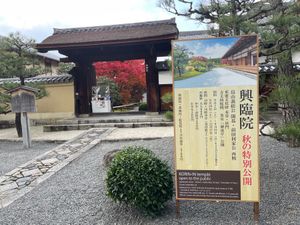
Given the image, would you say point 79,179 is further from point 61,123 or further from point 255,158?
point 61,123

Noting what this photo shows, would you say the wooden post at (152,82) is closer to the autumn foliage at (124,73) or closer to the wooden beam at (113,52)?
the wooden beam at (113,52)

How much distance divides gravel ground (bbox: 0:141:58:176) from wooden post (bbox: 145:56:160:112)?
414 cm

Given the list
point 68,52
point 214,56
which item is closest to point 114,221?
point 214,56

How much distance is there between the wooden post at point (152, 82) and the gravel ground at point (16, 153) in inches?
163

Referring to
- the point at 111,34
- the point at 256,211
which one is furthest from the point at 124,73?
the point at 256,211

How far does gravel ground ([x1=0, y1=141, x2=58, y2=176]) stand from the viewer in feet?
21.9

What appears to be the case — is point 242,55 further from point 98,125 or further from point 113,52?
point 113,52

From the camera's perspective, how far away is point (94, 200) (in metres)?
3.72

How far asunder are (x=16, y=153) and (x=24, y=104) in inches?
57.6

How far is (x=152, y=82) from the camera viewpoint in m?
11.2

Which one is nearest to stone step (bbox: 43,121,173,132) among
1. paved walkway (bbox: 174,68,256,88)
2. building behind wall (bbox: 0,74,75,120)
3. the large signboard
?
building behind wall (bbox: 0,74,75,120)

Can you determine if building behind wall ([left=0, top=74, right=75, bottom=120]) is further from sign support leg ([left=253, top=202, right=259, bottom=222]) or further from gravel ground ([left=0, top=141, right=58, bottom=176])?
sign support leg ([left=253, top=202, right=259, bottom=222])

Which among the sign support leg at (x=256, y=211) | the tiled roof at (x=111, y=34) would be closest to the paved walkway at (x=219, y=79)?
the sign support leg at (x=256, y=211)

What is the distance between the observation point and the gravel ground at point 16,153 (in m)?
6.68
